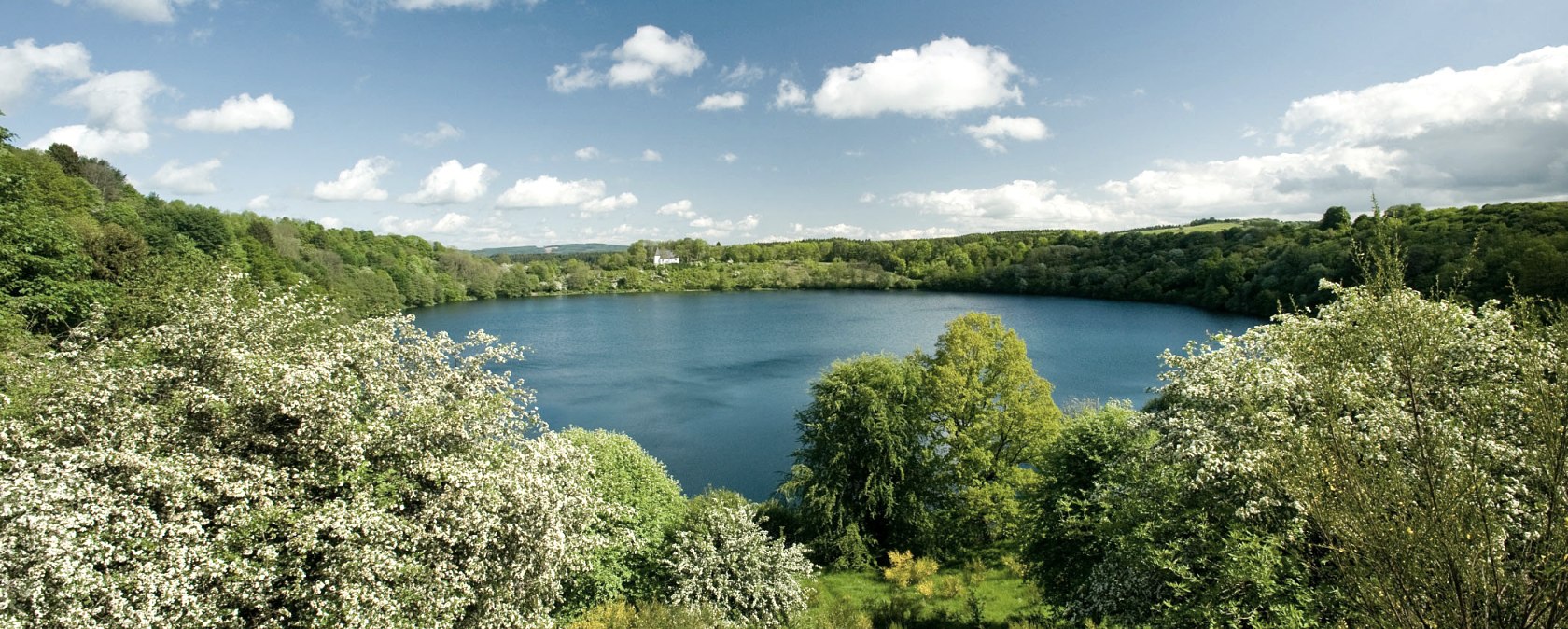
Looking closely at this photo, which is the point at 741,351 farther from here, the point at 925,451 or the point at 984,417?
the point at 984,417

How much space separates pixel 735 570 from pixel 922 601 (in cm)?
520

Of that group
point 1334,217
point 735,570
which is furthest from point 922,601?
point 1334,217

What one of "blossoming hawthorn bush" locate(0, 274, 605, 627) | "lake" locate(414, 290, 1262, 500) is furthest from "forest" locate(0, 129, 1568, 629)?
"lake" locate(414, 290, 1262, 500)

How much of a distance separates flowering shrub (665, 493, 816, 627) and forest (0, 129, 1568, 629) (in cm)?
9

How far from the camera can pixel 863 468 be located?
20.0 meters

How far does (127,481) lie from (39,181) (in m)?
35.1

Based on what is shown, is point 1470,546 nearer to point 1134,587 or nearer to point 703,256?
point 1134,587

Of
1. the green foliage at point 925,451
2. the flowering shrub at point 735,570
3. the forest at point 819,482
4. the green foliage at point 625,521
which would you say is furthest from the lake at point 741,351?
the flowering shrub at point 735,570

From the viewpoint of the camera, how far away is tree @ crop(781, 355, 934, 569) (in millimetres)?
19438

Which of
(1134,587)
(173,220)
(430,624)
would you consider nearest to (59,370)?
(430,624)

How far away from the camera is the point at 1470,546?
4195 mm

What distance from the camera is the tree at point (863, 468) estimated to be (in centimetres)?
1944

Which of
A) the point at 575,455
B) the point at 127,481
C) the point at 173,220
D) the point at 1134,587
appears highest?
the point at 173,220

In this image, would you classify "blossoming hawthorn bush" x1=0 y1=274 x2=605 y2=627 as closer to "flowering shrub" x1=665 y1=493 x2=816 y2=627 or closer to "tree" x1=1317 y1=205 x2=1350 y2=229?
"flowering shrub" x1=665 y1=493 x2=816 y2=627
